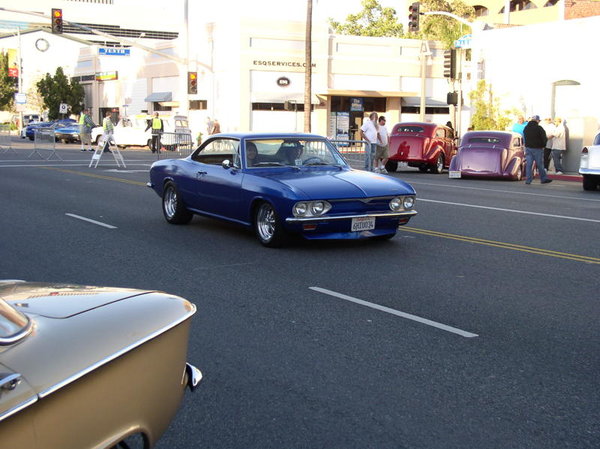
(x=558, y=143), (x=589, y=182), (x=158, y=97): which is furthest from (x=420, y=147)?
(x=158, y=97)

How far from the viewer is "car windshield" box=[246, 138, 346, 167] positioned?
10898 millimetres

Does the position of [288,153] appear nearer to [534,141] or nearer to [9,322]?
[9,322]

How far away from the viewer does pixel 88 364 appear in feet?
8.60

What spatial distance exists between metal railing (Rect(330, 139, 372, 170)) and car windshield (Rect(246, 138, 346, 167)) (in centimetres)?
1069

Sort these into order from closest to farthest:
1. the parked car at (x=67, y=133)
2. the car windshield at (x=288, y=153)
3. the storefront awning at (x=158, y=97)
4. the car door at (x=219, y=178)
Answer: the car door at (x=219, y=178) < the car windshield at (x=288, y=153) < the parked car at (x=67, y=133) < the storefront awning at (x=158, y=97)

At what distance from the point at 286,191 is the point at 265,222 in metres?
0.74

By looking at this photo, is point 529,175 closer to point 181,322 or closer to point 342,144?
point 342,144

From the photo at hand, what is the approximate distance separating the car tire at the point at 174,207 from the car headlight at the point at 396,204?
3.44 m

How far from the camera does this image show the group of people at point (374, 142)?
76.9 feet

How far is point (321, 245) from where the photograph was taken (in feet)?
34.5

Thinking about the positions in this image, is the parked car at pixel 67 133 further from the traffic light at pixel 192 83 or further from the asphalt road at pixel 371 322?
the asphalt road at pixel 371 322

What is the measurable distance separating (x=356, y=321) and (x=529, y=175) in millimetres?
17653

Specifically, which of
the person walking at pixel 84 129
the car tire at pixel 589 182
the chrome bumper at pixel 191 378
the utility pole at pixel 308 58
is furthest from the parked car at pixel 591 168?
the person walking at pixel 84 129

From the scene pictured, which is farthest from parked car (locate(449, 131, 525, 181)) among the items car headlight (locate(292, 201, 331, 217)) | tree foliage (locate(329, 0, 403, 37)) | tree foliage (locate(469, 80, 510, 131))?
tree foliage (locate(329, 0, 403, 37))
